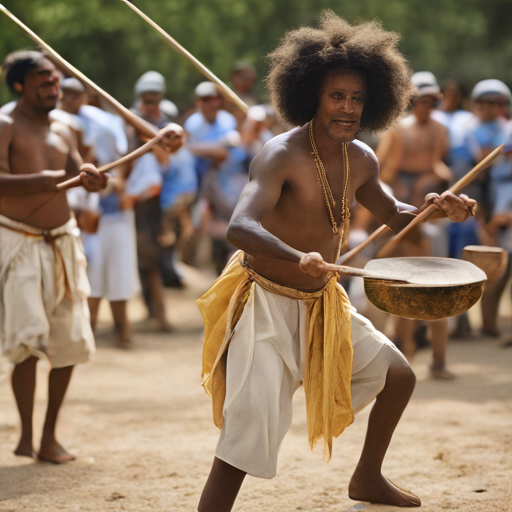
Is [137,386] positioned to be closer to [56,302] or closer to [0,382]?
[0,382]

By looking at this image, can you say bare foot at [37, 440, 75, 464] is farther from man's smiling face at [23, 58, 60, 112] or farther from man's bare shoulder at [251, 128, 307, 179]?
man's bare shoulder at [251, 128, 307, 179]

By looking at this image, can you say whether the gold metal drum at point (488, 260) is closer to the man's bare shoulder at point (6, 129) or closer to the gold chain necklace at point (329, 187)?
the gold chain necklace at point (329, 187)

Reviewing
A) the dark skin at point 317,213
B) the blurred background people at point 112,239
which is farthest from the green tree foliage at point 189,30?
the dark skin at point 317,213

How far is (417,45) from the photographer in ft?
53.6

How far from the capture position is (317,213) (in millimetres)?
3734

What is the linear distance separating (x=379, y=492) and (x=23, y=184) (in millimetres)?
2495

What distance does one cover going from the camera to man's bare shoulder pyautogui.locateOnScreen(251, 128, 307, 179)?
3.57 m

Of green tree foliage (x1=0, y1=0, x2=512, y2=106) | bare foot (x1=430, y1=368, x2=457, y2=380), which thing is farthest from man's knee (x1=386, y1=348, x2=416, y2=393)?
green tree foliage (x1=0, y1=0, x2=512, y2=106)

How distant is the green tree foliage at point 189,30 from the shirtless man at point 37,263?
953 cm

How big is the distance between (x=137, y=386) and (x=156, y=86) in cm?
335

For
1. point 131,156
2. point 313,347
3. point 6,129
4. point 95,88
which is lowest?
point 313,347

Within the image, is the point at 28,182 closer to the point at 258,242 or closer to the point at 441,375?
the point at 258,242

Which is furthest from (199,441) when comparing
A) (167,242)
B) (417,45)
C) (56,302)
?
(417,45)

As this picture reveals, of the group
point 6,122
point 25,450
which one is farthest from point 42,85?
point 25,450
